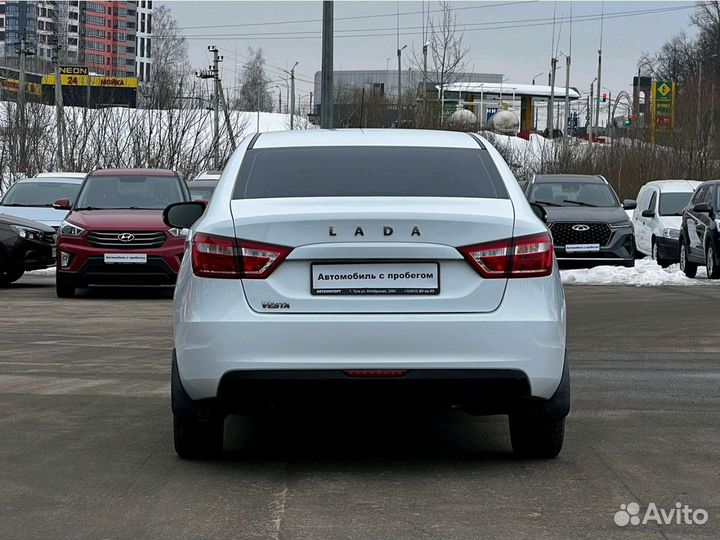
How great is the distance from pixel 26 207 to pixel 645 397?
52.4 ft

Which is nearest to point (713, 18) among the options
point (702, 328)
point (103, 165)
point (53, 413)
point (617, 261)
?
point (103, 165)

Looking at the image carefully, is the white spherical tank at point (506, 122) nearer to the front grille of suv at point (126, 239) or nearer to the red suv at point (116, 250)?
the red suv at point (116, 250)

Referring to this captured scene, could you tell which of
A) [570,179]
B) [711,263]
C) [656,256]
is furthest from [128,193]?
[656,256]

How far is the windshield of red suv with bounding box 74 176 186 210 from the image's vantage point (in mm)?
18797

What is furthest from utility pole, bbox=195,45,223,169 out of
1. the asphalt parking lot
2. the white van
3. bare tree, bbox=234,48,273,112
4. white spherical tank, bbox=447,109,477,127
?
bare tree, bbox=234,48,273,112

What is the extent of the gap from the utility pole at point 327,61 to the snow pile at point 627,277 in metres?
5.79

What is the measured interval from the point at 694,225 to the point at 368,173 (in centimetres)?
1672

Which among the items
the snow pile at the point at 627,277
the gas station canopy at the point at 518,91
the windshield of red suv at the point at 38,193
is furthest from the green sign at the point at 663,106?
the gas station canopy at the point at 518,91

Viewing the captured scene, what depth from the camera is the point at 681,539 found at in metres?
5.18

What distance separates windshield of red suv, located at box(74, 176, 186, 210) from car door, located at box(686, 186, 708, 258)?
8.44 meters

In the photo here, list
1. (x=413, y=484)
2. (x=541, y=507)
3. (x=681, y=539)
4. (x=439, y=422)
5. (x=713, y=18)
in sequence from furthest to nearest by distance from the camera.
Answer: (x=713, y=18), (x=439, y=422), (x=413, y=484), (x=541, y=507), (x=681, y=539)

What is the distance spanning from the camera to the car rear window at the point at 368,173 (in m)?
6.47

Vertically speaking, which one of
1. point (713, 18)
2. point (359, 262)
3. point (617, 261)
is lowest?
point (617, 261)

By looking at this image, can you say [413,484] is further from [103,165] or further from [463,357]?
[103,165]
